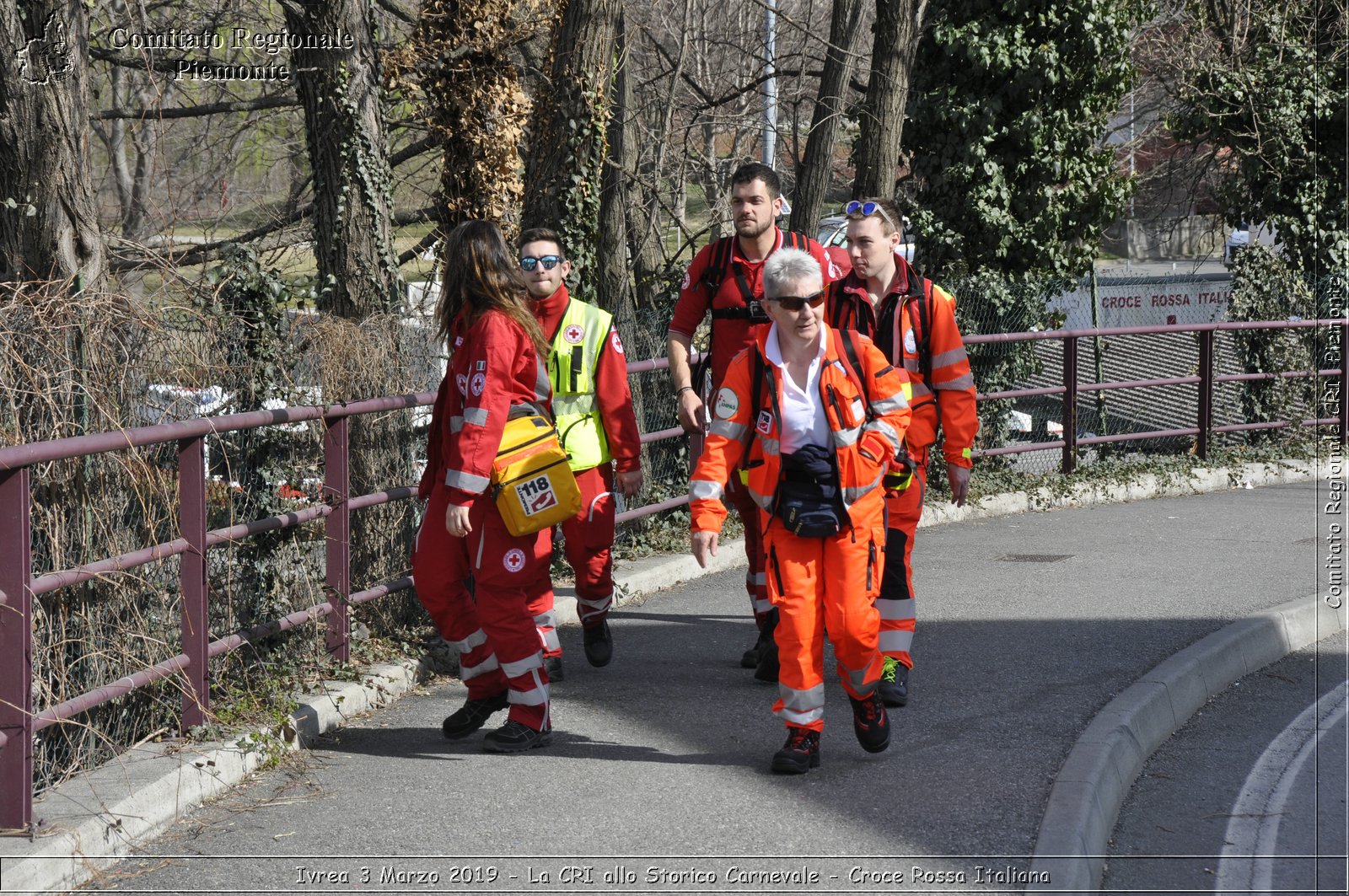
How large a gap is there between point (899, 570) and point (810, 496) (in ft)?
3.43

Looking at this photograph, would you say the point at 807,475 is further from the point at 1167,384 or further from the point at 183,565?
the point at 1167,384

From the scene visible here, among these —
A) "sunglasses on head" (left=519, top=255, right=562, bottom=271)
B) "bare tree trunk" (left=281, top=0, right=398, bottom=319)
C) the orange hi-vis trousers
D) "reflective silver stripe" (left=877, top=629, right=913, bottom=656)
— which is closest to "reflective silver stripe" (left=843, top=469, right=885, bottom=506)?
the orange hi-vis trousers


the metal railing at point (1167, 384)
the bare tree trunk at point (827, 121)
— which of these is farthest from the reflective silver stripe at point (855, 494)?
the bare tree trunk at point (827, 121)

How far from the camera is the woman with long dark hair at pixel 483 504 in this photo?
5.15 meters

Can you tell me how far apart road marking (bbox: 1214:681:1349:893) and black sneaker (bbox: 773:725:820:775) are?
4.61 feet

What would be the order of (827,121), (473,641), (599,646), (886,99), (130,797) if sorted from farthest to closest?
(886,99) < (827,121) < (599,646) < (473,641) < (130,797)

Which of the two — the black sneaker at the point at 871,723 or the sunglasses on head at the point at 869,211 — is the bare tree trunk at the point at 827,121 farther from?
the black sneaker at the point at 871,723

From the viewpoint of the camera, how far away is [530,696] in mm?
5457

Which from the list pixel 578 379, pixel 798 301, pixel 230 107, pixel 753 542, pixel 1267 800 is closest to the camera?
pixel 798 301

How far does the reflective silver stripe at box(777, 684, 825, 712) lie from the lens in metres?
5.08

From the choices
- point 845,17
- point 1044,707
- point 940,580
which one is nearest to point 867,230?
point 1044,707

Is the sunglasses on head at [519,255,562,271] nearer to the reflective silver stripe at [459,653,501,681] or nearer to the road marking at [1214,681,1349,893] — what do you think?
the reflective silver stripe at [459,653,501,681]

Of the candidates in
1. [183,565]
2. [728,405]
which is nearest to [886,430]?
[728,405]

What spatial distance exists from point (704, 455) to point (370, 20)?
6736 millimetres
